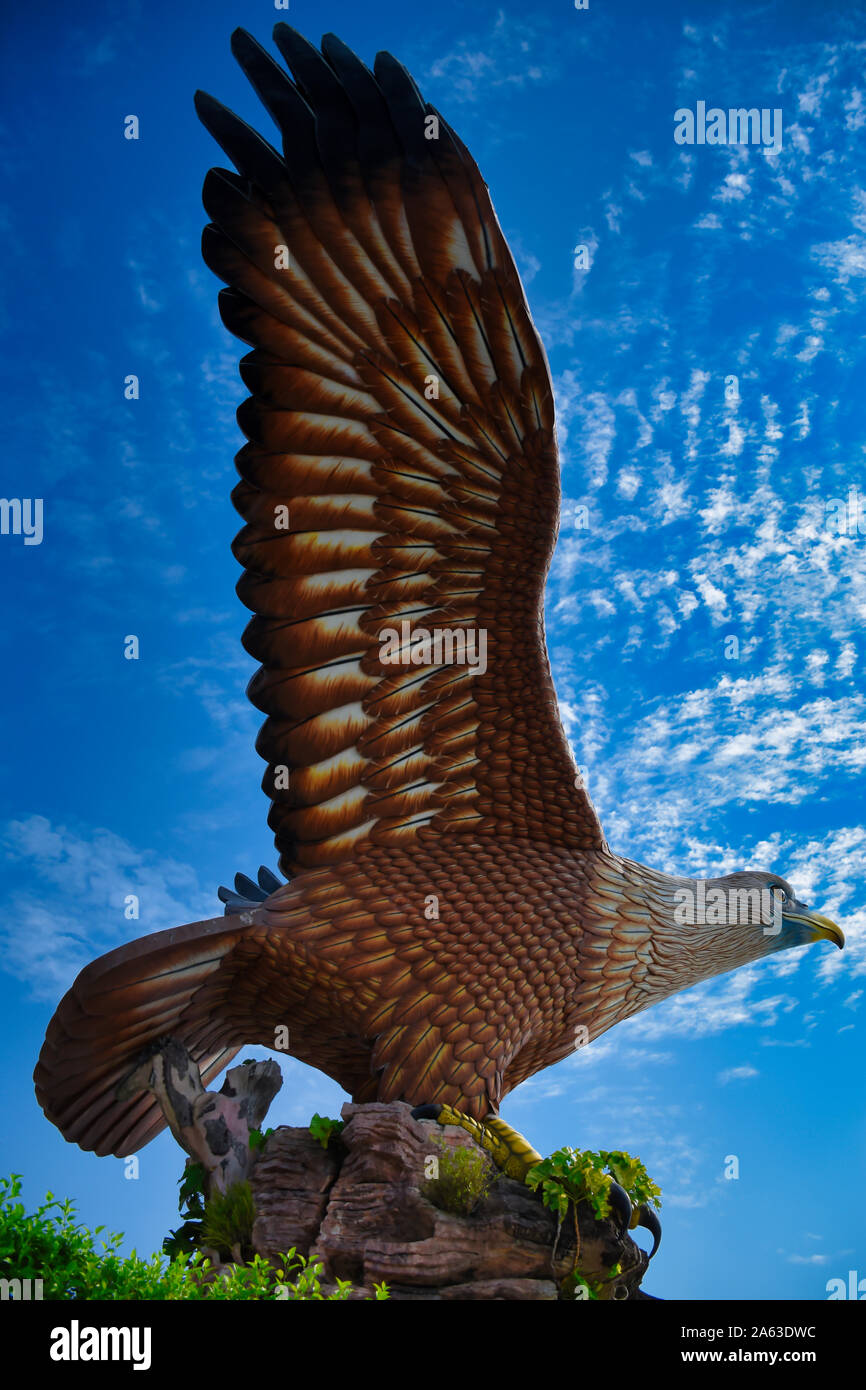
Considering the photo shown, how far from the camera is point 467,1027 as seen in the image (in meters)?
4.93

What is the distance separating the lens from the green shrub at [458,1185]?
4281 mm

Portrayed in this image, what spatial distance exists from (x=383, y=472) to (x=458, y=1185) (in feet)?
10.7

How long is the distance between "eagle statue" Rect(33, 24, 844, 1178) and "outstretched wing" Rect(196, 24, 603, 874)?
0.01m

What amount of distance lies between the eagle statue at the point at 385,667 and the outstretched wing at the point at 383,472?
1 centimetres

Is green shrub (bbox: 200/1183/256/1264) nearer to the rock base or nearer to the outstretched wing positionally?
the rock base

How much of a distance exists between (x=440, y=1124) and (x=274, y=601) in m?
2.60

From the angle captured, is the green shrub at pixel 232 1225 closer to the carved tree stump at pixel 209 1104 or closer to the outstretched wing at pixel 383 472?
the carved tree stump at pixel 209 1104

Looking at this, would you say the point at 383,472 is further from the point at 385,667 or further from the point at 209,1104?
the point at 209,1104

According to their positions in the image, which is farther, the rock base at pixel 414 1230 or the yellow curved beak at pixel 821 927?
the yellow curved beak at pixel 821 927

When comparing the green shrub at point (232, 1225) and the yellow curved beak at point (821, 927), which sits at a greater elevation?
the yellow curved beak at point (821, 927)

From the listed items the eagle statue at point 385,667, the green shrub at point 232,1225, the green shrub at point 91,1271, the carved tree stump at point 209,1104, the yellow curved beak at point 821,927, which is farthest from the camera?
the yellow curved beak at point 821,927

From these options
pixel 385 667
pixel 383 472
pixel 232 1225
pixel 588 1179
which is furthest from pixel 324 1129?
pixel 383 472

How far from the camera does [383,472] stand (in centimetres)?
494

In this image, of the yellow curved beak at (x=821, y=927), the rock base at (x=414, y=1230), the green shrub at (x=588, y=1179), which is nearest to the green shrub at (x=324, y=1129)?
the rock base at (x=414, y=1230)
